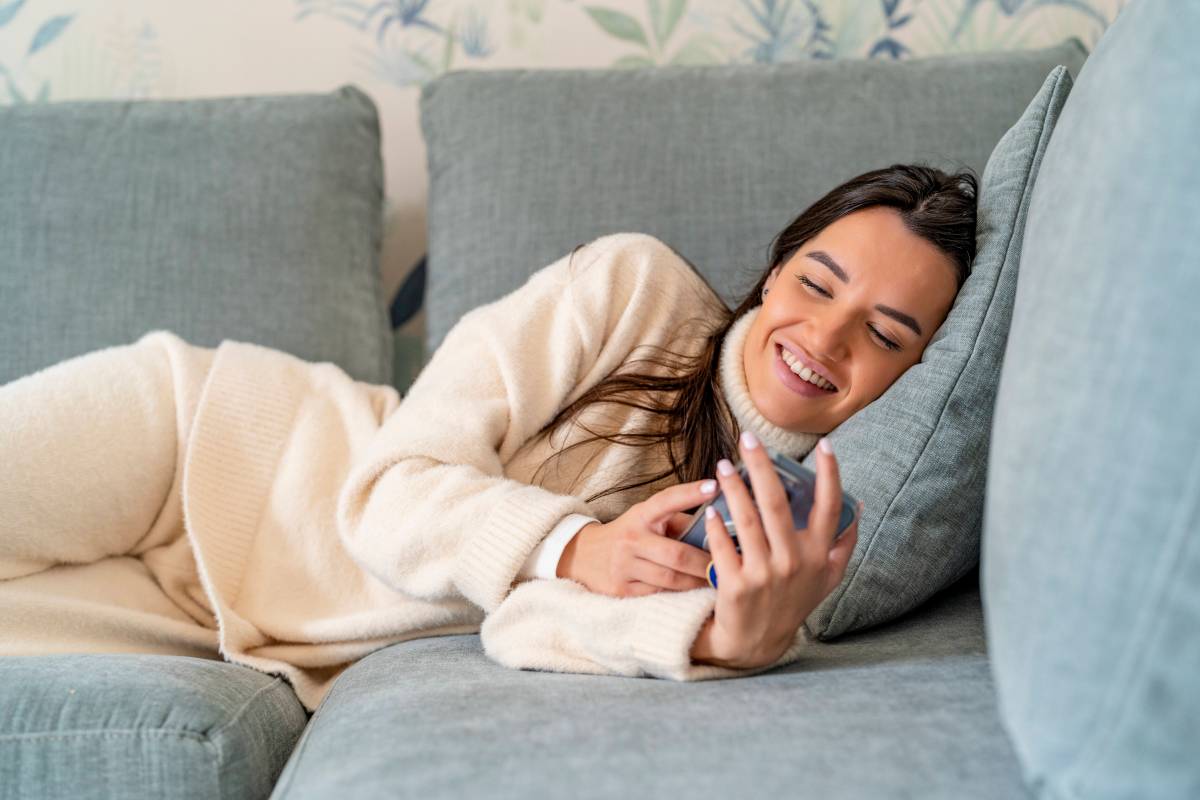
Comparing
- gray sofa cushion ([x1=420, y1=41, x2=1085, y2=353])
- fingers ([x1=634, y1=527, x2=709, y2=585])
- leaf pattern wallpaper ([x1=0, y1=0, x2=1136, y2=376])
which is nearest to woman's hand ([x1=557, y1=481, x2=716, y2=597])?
fingers ([x1=634, y1=527, x2=709, y2=585])

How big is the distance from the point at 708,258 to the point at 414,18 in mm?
778

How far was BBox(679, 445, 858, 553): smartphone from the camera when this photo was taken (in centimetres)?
82

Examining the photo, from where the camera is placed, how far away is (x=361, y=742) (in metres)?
0.79

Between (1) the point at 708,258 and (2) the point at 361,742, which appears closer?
(2) the point at 361,742

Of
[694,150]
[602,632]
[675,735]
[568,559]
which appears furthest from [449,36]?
[675,735]

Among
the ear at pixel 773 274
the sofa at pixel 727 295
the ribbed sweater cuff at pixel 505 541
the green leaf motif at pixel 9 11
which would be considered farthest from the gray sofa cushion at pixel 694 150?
the green leaf motif at pixel 9 11

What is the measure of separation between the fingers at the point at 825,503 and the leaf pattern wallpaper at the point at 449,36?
1.22 metres

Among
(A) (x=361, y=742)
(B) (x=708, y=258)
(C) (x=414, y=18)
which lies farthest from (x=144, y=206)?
(A) (x=361, y=742)

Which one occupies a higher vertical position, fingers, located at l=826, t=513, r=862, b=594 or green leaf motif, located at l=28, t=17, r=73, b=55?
green leaf motif, located at l=28, t=17, r=73, b=55

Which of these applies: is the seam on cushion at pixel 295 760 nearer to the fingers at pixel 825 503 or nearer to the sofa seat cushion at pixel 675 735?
the sofa seat cushion at pixel 675 735

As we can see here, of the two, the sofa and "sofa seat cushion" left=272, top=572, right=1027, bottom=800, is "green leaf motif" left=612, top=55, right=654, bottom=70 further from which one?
"sofa seat cushion" left=272, top=572, right=1027, bottom=800

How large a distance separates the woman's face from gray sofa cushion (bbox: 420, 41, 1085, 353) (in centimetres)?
30

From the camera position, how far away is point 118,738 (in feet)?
2.87

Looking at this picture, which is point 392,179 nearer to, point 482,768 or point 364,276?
point 364,276
